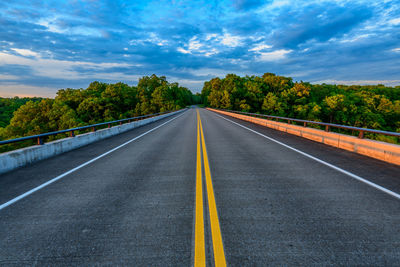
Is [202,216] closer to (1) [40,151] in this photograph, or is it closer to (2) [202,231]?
(2) [202,231]

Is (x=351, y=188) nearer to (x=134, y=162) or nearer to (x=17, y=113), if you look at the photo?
(x=134, y=162)

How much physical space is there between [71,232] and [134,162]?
164 inches

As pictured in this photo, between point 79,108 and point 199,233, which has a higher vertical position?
point 79,108

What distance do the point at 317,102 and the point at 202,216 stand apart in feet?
296

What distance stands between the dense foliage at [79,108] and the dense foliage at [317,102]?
129ft

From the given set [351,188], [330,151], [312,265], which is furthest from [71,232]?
[330,151]

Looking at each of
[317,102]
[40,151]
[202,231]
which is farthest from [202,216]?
[317,102]

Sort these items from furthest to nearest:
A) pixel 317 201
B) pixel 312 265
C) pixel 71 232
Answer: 1. pixel 317 201
2. pixel 71 232
3. pixel 312 265

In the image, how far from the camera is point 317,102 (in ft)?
260

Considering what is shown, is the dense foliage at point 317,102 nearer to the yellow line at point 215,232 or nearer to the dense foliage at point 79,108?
the dense foliage at point 79,108

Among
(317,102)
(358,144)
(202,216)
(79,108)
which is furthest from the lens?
(317,102)

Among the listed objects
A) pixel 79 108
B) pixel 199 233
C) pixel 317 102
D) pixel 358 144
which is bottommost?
pixel 199 233

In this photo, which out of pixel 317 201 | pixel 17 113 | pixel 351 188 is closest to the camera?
pixel 317 201

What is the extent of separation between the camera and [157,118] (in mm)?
33281
